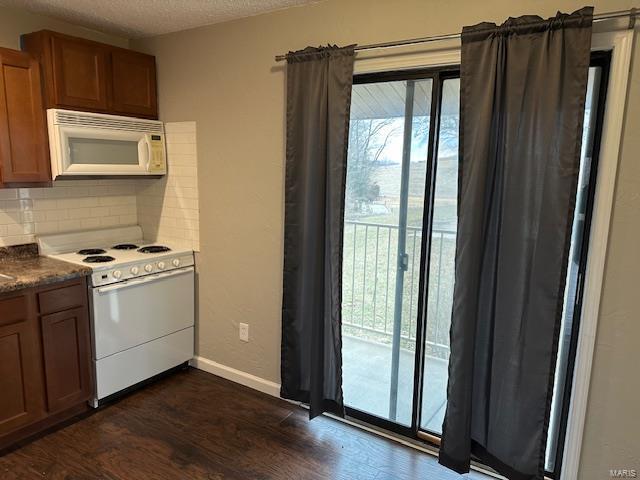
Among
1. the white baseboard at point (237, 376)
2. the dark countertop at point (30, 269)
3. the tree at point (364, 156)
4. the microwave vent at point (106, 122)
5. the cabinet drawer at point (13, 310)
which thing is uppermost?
the microwave vent at point (106, 122)

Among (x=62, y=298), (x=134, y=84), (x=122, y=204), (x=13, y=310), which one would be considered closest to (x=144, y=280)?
(x=62, y=298)

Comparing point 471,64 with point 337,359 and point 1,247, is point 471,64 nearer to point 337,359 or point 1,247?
point 337,359

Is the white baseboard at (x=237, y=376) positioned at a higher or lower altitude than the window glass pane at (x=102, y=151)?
lower

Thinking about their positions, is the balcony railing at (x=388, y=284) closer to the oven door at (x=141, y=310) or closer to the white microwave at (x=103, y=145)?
the oven door at (x=141, y=310)

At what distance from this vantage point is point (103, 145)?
2926 millimetres

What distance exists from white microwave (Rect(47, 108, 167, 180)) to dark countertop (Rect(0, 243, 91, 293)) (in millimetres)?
547

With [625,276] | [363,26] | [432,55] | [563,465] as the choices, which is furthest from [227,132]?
[563,465]

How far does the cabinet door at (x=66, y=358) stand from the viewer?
8.22 ft

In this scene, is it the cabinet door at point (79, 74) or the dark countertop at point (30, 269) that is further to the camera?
the cabinet door at point (79, 74)

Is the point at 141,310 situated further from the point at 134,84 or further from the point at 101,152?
the point at 134,84

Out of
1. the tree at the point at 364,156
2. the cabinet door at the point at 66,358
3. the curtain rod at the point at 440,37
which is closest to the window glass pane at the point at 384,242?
the tree at the point at 364,156

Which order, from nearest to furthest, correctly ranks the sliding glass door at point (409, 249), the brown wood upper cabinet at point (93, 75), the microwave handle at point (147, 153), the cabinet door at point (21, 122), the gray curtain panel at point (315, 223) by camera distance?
the sliding glass door at point (409, 249), the gray curtain panel at point (315, 223), the cabinet door at point (21, 122), the brown wood upper cabinet at point (93, 75), the microwave handle at point (147, 153)

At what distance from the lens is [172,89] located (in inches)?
125

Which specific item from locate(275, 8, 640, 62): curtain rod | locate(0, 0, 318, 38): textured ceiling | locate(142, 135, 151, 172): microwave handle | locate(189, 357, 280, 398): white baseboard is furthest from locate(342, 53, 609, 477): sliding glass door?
locate(142, 135, 151, 172): microwave handle
